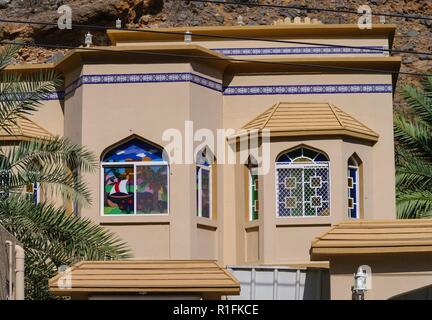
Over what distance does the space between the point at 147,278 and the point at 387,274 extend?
11.6 ft

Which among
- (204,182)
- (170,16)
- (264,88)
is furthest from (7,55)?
(170,16)

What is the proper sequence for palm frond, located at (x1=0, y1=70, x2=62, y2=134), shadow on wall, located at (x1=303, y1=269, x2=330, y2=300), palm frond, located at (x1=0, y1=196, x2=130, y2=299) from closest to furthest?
palm frond, located at (x1=0, y1=196, x2=130, y2=299) → palm frond, located at (x1=0, y1=70, x2=62, y2=134) → shadow on wall, located at (x1=303, y1=269, x2=330, y2=300)

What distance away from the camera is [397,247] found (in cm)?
2155

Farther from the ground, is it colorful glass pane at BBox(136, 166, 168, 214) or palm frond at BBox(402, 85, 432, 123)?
palm frond at BBox(402, 85, 432, 123)

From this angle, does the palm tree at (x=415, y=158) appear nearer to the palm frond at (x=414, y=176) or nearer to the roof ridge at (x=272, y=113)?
the palm frond at (x=414, y=176)

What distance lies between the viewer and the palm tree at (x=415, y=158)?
2966 centimetres

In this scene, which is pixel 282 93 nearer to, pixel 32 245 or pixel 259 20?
pixel 32 245

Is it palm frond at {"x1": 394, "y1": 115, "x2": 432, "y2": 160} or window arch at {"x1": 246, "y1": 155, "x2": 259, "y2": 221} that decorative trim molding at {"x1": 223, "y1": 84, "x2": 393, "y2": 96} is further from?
palm frond at {"x1": 394, "y1": 115, "x2": 432, "y2": 160}

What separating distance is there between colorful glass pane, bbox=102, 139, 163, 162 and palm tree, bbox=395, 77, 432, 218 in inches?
214

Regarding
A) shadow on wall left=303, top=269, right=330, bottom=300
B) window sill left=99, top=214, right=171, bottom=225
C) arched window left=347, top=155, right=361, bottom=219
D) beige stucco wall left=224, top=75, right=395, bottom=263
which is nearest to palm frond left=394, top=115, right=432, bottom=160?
beige stucco wall left=224, top=75, right=395, bottom=263

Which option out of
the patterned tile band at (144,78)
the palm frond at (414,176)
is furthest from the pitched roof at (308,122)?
the palm frond at (414,176)

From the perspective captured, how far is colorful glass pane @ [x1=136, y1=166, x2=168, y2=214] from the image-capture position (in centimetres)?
2709
